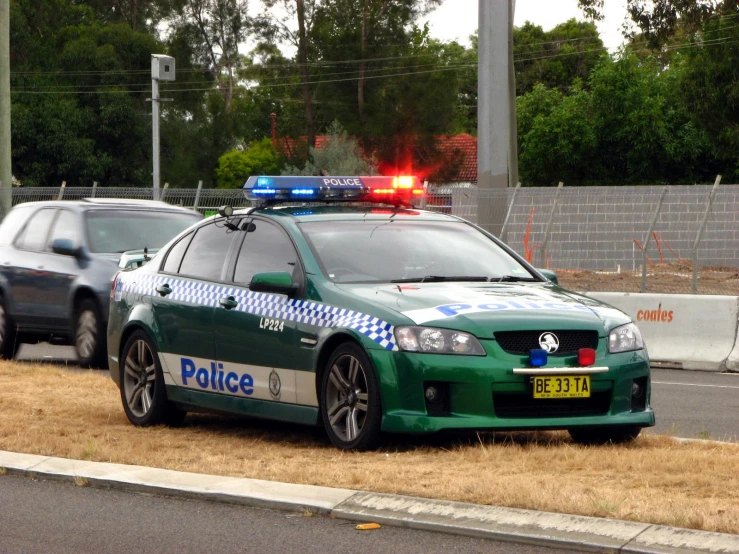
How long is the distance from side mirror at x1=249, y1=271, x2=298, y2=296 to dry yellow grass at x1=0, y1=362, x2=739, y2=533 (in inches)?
36.4

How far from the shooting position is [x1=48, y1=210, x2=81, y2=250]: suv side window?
15.0 meters

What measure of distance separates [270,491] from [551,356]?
1925 millimetres

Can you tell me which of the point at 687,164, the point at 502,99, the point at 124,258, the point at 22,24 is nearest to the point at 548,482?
the point at 124,258

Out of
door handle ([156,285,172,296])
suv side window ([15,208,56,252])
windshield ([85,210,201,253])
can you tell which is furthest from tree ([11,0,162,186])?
door handle ([156,285,172,296])

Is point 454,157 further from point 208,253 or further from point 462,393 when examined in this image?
point 462,393

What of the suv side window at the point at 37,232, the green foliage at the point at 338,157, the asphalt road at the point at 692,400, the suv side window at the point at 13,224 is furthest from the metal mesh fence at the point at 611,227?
the green foliage at the point at 338,157

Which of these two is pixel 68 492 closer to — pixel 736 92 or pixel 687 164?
pixel 736 92

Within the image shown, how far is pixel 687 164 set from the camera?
2259 inches

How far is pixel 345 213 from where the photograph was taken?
9.54 meters

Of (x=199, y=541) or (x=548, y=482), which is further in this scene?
(x=548, y=482)

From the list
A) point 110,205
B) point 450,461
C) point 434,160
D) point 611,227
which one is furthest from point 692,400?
point 434,160

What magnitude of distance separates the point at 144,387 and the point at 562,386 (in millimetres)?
3203

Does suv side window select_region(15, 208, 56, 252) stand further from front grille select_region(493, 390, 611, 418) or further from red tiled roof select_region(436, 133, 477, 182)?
red tiled roof select_region(436, 133, 477, 182)

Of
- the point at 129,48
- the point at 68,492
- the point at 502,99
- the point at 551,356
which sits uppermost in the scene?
the point at 129,48
